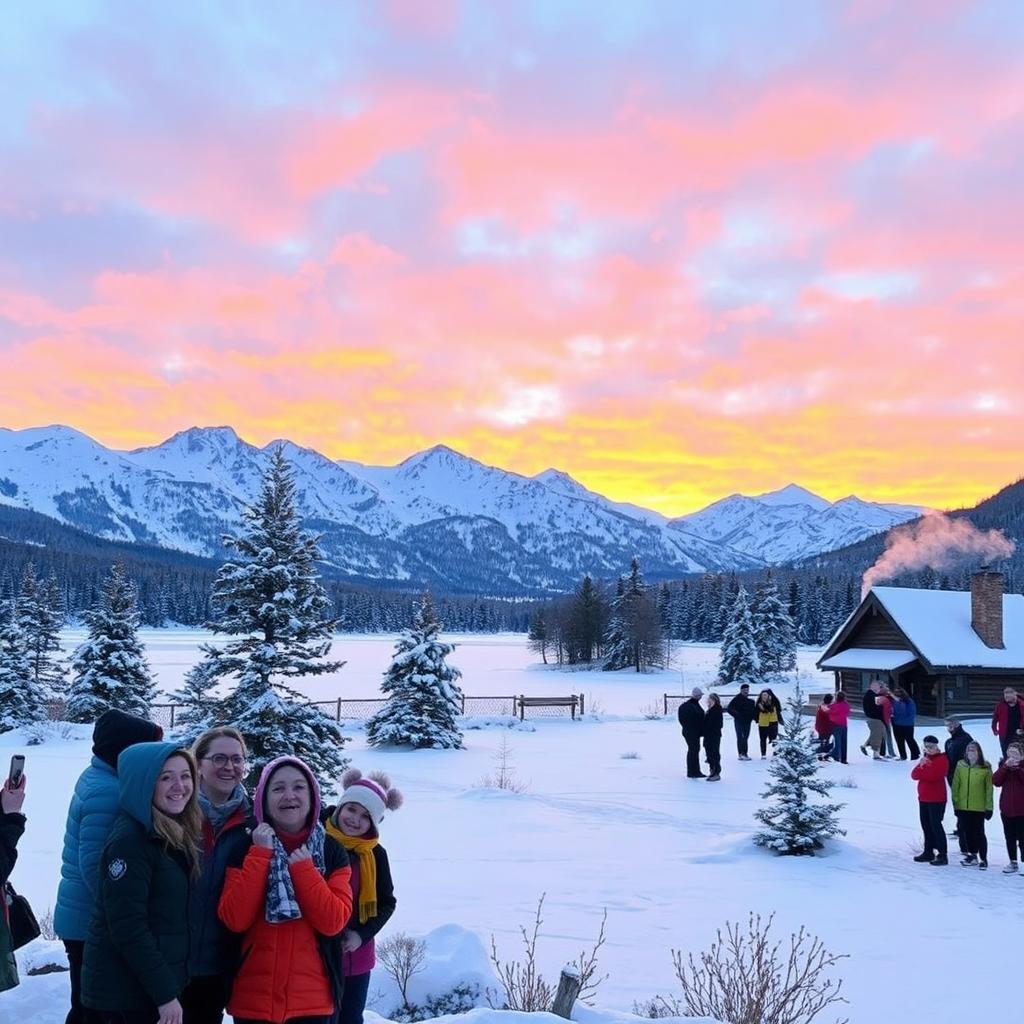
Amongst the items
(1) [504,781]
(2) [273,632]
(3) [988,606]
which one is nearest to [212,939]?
(2) [273,632]

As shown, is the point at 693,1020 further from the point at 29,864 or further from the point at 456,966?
the point at 29,864

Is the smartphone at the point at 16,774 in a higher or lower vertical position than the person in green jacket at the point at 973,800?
higher

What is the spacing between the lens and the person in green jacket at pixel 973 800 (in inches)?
406

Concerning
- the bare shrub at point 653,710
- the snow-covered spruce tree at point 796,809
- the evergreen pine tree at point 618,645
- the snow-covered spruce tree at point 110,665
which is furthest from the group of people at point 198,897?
the evergreen pine tree at point 618,645

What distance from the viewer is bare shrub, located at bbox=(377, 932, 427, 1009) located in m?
5.79

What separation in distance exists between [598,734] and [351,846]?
2139 cm

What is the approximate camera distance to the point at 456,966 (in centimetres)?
594

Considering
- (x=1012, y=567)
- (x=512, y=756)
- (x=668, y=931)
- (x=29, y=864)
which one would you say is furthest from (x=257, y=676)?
(x=1012, y=567)

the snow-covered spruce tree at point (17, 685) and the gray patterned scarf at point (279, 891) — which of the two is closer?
the gray patterned scarf at point (279, 891)

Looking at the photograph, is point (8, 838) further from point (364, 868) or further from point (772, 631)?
point (772, 631)

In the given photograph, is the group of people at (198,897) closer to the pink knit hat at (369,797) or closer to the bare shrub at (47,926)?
the pink knit hat at (369,797)

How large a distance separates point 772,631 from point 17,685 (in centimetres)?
4149

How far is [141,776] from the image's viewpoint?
3641mm

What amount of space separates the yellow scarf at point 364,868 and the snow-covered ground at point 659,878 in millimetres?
2082
